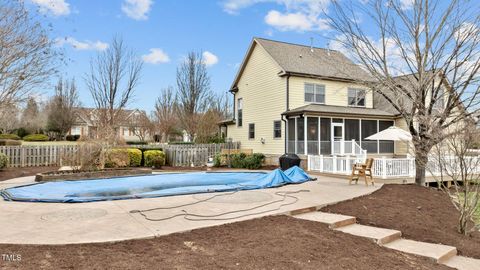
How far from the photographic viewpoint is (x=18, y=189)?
9.75 m

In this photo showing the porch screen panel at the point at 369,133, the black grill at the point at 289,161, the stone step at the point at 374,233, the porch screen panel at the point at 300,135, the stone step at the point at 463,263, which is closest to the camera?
the stone step at the point at 463,263

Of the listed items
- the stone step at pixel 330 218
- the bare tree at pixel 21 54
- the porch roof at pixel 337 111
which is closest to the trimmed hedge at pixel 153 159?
the bare tree at pixel 21 54

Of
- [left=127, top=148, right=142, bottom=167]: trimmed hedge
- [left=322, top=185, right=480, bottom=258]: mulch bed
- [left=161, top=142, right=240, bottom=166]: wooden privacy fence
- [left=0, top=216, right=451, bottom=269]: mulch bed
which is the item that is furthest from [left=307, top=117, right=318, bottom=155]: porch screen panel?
[left=0, top=216, right=451, bottom=269]: mulch bed

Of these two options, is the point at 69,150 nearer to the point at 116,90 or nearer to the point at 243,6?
the point at 116,90

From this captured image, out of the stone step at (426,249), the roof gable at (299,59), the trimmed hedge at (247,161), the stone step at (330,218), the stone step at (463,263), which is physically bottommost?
the stone step at (463,263)

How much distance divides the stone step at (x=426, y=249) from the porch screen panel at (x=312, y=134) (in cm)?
1257

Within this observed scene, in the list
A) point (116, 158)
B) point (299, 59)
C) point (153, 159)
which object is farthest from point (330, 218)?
point (299, 59)

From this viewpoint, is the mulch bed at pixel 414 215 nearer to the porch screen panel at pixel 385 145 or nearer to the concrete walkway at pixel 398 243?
the concrete walkway at pixel 398 243

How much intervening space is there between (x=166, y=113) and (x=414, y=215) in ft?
105

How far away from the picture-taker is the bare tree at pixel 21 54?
35.3ft

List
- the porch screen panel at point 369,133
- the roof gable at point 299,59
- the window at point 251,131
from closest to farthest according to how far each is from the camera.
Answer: the roof gable at point 299,59 → the porch screen panel at point 369,133 → the window at point 251,131

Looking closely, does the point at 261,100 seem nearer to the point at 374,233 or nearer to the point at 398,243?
the point at 374,233

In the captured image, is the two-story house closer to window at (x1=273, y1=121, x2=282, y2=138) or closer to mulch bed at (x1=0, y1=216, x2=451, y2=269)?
window at (x1=273, y1=121, x2=282, y2=138)

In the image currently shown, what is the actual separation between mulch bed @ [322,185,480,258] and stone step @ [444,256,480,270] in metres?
0.34
